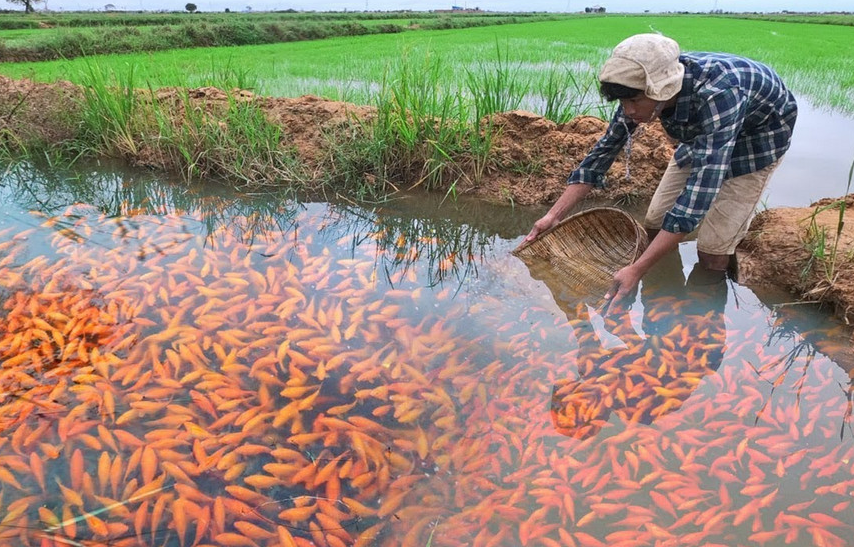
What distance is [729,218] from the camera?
301 cm

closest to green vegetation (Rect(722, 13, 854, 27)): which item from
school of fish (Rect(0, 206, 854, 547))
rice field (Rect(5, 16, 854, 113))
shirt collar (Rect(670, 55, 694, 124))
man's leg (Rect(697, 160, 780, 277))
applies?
rice field (Rect(5, 16, 854, 113))

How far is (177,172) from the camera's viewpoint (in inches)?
189

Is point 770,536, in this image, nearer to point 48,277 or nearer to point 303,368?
point 303,368

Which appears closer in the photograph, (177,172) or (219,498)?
(219,498)

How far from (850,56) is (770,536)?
41.3 feet

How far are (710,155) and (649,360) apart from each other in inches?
38.5

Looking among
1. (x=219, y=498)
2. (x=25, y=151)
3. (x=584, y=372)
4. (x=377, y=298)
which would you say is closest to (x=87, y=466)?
(x=219, y=498)

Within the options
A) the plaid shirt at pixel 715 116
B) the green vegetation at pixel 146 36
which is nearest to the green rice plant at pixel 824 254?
the plaid shirt at pixel 715 116

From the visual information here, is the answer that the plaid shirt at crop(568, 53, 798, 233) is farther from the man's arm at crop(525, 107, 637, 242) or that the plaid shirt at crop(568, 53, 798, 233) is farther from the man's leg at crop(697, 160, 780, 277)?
the man's leg at crop(697, 160, 780, 277)

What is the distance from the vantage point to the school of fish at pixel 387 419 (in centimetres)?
182

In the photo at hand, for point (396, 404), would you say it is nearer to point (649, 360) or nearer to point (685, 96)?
point (649, 360)

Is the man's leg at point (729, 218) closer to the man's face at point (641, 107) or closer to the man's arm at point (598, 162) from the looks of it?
the man's arm at point (598, 162)

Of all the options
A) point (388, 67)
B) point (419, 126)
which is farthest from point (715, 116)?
point (388, 67)

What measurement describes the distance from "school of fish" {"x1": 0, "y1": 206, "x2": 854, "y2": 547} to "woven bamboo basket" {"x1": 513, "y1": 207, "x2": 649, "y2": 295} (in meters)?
0.30
